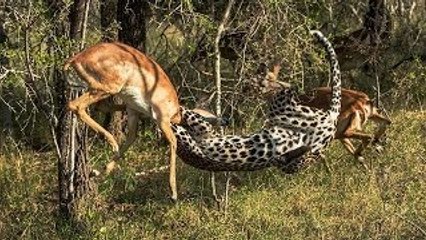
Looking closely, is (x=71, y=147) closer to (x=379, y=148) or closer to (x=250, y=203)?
(x=250, y=203)

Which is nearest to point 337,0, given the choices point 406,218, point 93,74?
point 406,218

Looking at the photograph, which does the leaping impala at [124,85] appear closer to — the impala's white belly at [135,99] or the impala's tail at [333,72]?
the impala's white belly at [135,99]

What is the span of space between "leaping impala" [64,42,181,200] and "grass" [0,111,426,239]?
106 centimetres

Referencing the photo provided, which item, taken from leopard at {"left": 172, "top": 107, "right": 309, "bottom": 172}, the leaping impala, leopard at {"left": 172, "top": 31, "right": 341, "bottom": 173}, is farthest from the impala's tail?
the leaping impala

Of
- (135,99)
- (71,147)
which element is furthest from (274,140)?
(71,147)

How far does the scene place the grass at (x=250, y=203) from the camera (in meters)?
7.22

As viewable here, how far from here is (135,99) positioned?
5.31 metres

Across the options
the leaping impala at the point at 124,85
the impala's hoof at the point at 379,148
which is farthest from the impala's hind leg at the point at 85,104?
the impala's hoof at the point at 379,148

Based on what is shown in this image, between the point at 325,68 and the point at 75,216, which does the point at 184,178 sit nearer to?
the point at 75,216

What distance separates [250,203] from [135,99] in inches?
113

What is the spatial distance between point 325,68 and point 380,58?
70.5 inches

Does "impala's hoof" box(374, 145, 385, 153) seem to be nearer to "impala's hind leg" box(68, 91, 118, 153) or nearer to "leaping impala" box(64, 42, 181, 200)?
"leaping impala" box(64, 42, 181, 200)

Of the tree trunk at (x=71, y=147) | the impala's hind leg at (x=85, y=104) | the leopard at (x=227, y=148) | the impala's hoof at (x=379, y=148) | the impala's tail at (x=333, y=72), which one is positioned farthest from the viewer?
the impala's hoof at (x=379, y=148)

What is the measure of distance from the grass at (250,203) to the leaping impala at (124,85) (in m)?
1.06
